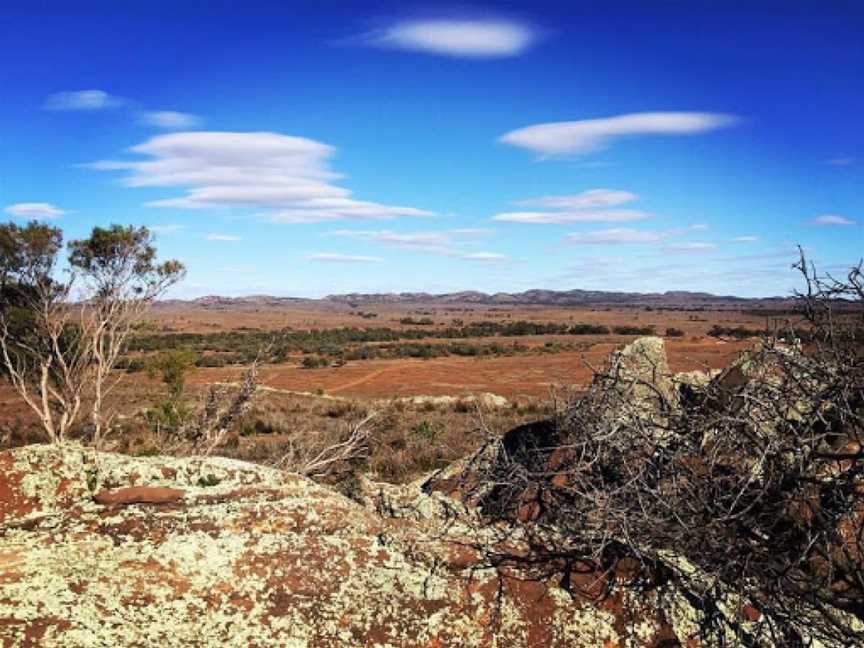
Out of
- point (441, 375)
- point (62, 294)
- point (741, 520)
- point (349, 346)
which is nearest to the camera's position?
point (741, 520)

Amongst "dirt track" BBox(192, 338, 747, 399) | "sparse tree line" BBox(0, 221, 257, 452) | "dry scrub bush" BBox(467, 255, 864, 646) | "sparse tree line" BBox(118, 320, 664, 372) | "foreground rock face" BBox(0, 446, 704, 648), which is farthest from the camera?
"sparse tree line" BBox(118, 320, 664, 372)

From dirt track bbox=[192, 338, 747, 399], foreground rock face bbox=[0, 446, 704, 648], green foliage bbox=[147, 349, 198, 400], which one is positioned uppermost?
foreground rock face bbox=[0, 446, 704, 648]

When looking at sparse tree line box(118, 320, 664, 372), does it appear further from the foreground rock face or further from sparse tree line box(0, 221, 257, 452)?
the foreground rock face

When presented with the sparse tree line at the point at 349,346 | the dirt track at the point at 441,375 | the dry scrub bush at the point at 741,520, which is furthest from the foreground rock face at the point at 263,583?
the sparse tree line at the point at 349,346

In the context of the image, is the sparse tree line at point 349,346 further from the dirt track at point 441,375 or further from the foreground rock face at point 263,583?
the foreground rock face at point 263,583

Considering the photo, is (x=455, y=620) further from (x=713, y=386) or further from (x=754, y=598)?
(x=713, y=386)

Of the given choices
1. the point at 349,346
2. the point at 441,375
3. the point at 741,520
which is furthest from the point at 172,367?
the point at 349,346

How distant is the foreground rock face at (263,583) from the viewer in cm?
294

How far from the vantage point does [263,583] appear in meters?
3.21

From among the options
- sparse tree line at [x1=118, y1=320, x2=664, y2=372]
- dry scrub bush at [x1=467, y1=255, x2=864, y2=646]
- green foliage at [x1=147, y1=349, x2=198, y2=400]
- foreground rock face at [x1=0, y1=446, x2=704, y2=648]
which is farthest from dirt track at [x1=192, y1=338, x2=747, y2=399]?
foreground rock face at [x1=0, y1=446, x2=704, y2=648]

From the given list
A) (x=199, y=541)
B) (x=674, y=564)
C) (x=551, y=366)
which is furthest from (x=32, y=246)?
(x=551, y=366)

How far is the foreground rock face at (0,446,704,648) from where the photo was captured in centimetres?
294

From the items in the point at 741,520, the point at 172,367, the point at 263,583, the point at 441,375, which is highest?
the point at 741,520

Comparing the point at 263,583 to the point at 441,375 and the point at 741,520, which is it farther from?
the point at 441,375
